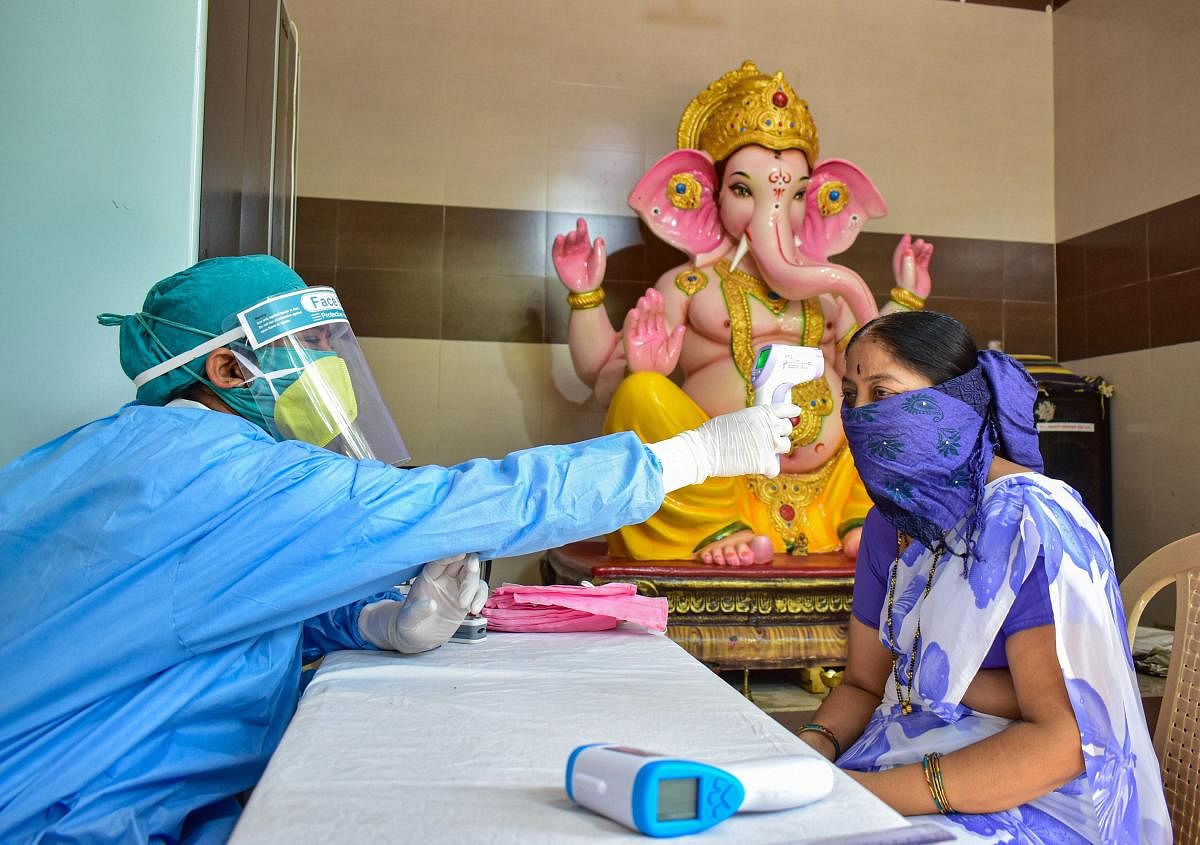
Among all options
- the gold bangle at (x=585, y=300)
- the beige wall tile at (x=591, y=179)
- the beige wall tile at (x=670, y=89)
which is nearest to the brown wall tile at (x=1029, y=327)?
the beige wall tile at (x=670, y=89)

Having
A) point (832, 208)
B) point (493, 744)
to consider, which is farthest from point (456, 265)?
point (493, 744)

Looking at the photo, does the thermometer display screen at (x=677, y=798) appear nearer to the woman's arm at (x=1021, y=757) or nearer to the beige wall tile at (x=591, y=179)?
the woman's arm at (x=1021, y=757)

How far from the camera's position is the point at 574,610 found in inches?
64.0

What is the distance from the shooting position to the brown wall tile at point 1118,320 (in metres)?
4.44

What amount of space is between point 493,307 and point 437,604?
10.8ft

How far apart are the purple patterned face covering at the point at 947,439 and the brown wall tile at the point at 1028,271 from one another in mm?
3857

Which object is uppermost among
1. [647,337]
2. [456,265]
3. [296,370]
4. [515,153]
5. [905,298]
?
[515,153]

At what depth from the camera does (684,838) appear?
0.76 metres

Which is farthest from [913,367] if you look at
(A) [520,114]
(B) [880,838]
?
(A) [520,114]

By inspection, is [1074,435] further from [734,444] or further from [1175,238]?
[734,444]

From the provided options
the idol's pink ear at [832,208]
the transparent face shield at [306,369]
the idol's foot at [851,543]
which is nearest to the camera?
the transparent face shield at [306,369]

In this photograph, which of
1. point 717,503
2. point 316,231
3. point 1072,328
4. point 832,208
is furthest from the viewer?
point 1072,328

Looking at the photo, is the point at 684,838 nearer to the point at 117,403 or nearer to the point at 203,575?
the point at 203,575

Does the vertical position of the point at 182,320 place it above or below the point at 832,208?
below
